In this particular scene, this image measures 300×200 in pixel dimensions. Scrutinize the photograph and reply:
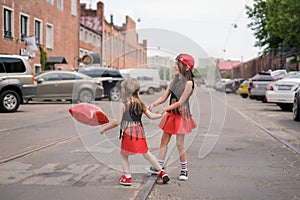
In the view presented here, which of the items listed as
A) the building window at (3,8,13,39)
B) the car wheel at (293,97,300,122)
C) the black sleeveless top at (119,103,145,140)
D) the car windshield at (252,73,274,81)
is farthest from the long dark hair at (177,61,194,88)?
the building window at (3,8,13,39)

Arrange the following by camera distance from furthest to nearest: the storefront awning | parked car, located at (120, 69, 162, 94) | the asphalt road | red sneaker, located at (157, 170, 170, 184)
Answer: the storefront awning < parked car, located at (120, 69, 162, 94) < red sneaker, located at (157, 170, 170, 184) < the asphalt road

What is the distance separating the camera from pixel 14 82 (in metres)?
15.7

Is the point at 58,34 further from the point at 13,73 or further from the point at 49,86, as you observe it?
the point at 13,73

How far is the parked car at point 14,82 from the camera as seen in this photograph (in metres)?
15.4

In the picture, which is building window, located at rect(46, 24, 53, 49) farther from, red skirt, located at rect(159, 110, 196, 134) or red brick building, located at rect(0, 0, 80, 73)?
red skirt, located at rect(159, 110, 196, 134)

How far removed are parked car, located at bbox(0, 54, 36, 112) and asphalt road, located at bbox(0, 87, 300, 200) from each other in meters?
5.15

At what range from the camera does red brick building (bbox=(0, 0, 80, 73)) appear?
2797 centimetres

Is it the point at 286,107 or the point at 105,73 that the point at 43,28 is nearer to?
the point at 286,107

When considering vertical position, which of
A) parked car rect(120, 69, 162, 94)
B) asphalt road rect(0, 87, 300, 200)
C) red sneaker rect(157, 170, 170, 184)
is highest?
parked car rect(120, 69, 162, 94)

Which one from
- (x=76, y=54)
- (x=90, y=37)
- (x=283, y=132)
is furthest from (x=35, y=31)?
(x=283, y=132)

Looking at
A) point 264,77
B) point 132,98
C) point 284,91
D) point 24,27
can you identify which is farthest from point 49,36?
point 132,98

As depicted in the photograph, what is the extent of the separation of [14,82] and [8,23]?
1365cm

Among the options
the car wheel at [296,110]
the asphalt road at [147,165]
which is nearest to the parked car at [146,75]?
the asphalt road at [147,165]

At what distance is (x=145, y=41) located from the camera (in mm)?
6270
